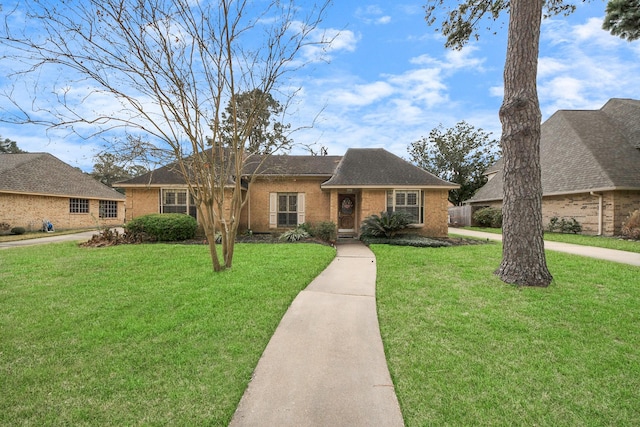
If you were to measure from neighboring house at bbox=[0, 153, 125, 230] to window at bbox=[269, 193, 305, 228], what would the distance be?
14.2 meters

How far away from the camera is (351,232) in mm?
14727

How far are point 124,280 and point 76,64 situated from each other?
164 inches

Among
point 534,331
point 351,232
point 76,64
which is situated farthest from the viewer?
point 351,232

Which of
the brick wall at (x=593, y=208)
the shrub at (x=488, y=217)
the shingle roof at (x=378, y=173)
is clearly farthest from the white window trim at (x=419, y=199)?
the shrub at (x=488, y=217)

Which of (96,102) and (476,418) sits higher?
(96,102)

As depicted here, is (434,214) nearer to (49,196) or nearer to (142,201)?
(142,201)

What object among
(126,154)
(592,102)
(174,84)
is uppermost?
(592,102)

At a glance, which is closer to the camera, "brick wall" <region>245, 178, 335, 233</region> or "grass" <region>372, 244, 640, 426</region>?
"grass" <region>372, 244, 640, 426</region>

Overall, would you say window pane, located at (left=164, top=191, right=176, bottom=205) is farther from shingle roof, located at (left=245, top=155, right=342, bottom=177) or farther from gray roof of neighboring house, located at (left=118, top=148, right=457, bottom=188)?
shingle roof, located at (left=245, top=155, right=342, bottom=177)

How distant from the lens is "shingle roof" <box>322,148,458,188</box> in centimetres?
1292

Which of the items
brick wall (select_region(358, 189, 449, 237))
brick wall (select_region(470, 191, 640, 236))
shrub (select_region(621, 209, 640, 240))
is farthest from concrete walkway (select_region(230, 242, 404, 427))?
brick wall (select_region(470, 191, 640, 236))

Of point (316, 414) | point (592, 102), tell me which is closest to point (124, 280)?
point (316, 414)

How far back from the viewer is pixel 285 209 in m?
14.6

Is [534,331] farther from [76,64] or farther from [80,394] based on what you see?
[76,64]
